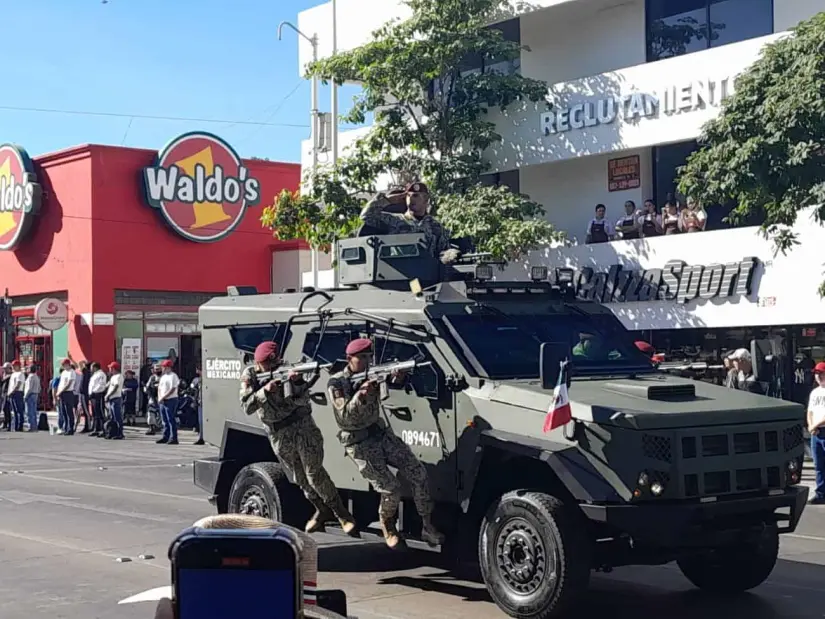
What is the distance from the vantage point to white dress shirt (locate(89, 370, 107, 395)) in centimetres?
2788

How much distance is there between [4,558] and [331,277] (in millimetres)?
17755

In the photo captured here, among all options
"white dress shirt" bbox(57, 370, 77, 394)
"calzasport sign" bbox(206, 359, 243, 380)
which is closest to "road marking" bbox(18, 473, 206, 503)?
"calzasport sign" bbox(206, 359, 243, 380)

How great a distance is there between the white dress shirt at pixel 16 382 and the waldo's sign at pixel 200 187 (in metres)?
5.95

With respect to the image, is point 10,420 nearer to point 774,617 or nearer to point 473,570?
point 473,570

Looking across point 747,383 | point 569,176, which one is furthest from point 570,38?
point 747,383

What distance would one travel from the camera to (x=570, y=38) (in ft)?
77.8

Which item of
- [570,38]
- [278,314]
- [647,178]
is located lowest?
[278,314]

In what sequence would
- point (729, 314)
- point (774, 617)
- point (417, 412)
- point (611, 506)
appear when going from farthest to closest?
point (729, 314)
point (417, 412)
point (774, 617)
point (611, 506)

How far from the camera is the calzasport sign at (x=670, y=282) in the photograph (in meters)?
19.7

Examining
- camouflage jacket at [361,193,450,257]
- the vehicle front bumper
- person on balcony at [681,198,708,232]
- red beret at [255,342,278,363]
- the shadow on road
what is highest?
person on balcony at [681,198,708,232]

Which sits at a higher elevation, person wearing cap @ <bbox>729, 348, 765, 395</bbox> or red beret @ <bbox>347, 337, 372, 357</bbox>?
red beret @ <bbox>347, 337, 372, 357</bbox>

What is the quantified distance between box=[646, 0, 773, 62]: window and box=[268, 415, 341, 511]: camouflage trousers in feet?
46.2

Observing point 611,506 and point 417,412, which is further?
point 417,412

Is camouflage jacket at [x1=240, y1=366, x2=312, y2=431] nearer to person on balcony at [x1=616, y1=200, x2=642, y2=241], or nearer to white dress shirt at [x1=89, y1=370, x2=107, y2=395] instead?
person on balcony at [x1=616, y1=200, x2=642, y2=241]
